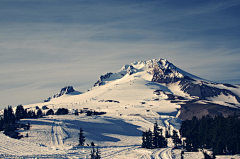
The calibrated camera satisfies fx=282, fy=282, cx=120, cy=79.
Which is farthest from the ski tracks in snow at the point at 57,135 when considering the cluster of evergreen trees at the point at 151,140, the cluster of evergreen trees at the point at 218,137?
the cluster of evergreen trees at the point at 218,137

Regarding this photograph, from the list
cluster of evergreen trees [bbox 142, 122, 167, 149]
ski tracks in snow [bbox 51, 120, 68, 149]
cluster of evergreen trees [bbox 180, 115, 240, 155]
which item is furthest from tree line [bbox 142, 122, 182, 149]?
ski tracks in snow [bbox 51, 120, 68, 149]

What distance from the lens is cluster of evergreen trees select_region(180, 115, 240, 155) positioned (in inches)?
2753

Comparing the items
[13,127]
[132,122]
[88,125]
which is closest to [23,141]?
[13,127]

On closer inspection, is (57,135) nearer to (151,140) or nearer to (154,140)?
(151,140)

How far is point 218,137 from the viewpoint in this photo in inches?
2955

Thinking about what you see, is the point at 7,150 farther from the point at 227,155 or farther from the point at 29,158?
the point at 227,155

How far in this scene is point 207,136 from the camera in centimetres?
8131

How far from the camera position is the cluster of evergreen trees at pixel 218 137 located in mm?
69938

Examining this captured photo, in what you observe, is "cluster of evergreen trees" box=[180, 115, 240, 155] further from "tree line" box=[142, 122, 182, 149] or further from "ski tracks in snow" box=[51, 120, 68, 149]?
"ski tracks in snow" box=[51, 120, 68, 149]

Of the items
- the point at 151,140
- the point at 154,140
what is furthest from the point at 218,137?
the point at 154,140

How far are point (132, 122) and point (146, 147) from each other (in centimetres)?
6813

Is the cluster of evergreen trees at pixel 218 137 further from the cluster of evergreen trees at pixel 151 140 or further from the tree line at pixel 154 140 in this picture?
the cluster of evergreen trees at pixel 151 140

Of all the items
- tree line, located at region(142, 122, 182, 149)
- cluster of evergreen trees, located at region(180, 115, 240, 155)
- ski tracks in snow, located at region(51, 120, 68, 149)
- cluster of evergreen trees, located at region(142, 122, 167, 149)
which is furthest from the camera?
cluster of evergreen trees, located at region(142, 122, 167, 149)

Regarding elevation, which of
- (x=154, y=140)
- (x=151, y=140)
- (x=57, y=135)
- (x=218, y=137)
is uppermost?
(x=218, y=137)
